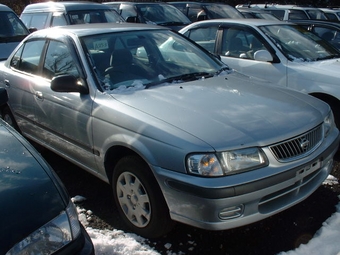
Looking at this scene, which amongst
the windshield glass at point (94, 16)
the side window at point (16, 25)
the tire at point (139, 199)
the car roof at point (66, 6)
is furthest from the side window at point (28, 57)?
the car roof at point (66, 6)

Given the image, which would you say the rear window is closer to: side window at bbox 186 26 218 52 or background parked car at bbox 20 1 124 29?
background parked car at bbox 20 1 124 29

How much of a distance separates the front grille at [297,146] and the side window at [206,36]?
3.21 m

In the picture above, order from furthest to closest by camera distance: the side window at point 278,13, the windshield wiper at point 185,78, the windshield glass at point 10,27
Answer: the side window at point 278,13 < the windshield glass at point 10,27 < the windshield wiper at point 185,78

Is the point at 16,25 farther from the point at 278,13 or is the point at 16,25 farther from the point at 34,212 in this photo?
the point at 278,13

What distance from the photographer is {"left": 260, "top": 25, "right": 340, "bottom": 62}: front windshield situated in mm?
5117

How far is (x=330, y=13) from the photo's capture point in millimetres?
12945

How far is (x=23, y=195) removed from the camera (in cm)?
197

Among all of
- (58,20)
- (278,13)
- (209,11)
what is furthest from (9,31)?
(278,13)

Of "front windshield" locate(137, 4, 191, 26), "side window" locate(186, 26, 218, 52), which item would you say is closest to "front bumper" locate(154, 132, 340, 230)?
"side window" locate(186, 26, 218, 52)

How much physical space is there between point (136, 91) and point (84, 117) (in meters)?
0.51

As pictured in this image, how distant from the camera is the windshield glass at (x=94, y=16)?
9.05 meters

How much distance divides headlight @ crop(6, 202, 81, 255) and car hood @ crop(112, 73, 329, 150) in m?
1.02

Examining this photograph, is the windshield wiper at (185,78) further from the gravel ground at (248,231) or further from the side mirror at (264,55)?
the side mirror at (264,55)

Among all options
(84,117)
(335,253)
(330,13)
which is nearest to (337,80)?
(335,253)
